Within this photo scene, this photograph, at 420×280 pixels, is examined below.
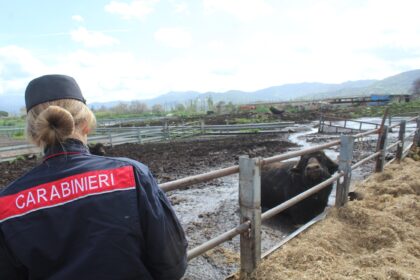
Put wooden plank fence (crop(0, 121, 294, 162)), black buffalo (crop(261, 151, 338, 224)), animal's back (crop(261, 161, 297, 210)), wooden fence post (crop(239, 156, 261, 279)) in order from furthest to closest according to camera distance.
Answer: wooden plank fence (crop(0, 121, 294, 162)) → animal's back (crop(261, 161, 297, 210)) → black buffalo (crop(261, 151, 338, 224)) → wooden fence post (crop(239, 156, 261, 279))

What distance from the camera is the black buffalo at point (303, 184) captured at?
534 centimetres

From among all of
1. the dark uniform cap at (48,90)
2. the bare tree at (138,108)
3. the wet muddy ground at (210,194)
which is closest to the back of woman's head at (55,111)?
the dark uniform cap at (48,90)

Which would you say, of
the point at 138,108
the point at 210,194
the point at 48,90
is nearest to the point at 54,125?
the point at 48,90

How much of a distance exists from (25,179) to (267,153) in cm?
1168

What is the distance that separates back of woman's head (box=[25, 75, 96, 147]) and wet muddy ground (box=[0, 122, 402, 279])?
2.79 metres

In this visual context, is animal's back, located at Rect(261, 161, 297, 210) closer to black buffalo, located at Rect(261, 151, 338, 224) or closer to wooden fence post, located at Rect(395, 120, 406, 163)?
black buffalo, located at Rect(261, 151, 338, 224)

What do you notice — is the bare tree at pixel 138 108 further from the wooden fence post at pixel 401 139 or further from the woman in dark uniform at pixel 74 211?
the woman in dark uniform at pixel 74 211

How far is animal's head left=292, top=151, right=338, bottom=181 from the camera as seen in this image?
Answer: 521 cm

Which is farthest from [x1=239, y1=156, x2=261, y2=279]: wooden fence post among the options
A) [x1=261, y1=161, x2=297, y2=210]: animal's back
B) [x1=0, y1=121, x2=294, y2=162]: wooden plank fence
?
[x1=0, y1=121, x2=294, y2=162]: wooden plank fence

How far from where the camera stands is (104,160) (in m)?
1.39

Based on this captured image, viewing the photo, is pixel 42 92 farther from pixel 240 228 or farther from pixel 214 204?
pixel 214 204

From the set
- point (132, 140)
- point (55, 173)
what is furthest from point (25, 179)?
point (132, 140)

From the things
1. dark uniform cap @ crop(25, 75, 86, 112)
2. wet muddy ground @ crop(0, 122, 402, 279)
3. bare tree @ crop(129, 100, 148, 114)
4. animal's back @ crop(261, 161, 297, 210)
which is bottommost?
bare tree @ crop(129, 100, 148, 114)

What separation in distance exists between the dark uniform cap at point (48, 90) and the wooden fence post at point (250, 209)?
185cm
